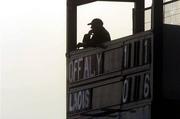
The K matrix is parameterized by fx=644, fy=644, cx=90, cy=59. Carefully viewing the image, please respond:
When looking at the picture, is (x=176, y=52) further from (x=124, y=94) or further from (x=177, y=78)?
(x=124, y=94)

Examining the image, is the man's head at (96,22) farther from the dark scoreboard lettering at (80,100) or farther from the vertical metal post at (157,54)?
the vertical metal post at (157,54)

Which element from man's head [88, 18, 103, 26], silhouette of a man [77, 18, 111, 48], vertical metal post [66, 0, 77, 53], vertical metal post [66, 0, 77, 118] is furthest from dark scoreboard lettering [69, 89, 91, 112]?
man's head [88, 18, 103, 26]

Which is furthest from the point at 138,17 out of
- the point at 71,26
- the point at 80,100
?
the point at 80,100

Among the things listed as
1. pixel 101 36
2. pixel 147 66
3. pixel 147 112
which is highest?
pixel 101 36

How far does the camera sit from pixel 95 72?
1572 cm

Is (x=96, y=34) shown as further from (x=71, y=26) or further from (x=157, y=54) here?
(x=157, y=54)

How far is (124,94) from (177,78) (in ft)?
4.13

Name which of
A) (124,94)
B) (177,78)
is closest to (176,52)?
(177,78)

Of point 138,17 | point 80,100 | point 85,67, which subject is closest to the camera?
point 138,17

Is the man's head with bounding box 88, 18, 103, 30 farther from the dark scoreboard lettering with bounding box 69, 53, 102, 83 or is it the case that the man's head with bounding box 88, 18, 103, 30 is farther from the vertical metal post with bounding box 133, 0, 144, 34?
the vertical metal post with bounding box 133, 0, 144, 34

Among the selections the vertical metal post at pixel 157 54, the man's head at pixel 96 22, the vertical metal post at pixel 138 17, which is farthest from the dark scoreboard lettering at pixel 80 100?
the vertical metal post at pixel 157 54

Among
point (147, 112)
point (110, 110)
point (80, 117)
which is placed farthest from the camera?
point (80, 117)

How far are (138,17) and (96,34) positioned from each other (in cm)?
119

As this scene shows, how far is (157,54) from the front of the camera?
14.1 m
